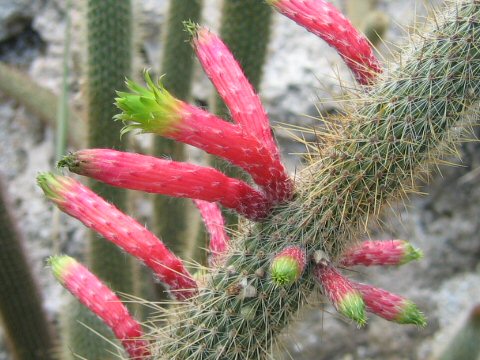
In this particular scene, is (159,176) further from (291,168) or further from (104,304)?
(291,168)

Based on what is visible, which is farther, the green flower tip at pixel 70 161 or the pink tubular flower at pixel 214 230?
the pink tubular flower at pixel 214 230

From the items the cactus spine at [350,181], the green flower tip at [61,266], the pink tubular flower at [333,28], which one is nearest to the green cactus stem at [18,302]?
the green flower tip at [61,266]

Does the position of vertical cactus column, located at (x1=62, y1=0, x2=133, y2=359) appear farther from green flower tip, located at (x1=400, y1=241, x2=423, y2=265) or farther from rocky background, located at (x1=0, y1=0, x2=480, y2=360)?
green flower tip, located at (x1=400, y1=241, x2=423, y2=265)

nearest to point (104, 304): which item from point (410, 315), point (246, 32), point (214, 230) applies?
point (214, 230)

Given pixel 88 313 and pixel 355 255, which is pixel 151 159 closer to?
pixel 355 255

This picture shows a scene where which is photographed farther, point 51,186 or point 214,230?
point 214,230

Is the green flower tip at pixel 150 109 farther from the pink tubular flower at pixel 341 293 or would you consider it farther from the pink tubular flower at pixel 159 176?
the pink tubular flower at pixel 341 293
